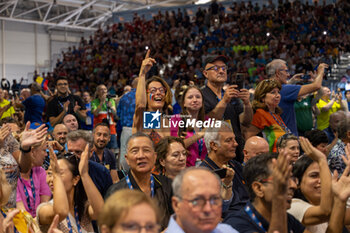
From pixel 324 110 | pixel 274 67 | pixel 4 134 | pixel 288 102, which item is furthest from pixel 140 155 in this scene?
pixel 324 110

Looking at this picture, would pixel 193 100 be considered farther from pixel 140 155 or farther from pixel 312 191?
pixel 312 191

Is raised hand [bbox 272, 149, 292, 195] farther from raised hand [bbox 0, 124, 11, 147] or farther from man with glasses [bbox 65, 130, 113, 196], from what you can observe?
raised hand [bbox 0, 124, 11, 147]

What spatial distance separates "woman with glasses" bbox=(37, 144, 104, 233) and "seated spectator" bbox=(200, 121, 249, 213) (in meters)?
0.92

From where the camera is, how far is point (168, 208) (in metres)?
3.11

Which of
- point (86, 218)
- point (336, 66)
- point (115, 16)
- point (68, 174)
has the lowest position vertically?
point (86, 218)

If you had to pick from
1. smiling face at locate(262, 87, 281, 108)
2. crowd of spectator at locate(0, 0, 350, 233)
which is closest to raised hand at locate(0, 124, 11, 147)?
crowd of spectator at locate(0, 0, 350, 233)

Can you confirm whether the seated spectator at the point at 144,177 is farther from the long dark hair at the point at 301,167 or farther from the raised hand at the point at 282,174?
the raised hand at the point at 282,174

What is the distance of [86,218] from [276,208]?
1499mm

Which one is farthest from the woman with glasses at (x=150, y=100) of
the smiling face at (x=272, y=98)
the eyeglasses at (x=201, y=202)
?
the eyeglasses at (x=201, y=202)

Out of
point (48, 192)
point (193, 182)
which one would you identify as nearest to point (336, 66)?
point (48, 192)

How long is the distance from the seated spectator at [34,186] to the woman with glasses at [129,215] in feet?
5.86

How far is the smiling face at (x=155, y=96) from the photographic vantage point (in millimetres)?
4184

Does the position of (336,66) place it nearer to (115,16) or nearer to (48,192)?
(48,192)

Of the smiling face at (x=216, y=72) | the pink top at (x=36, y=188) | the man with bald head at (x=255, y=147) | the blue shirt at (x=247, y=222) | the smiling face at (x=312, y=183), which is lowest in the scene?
the pink top at (x=36, y=188)
